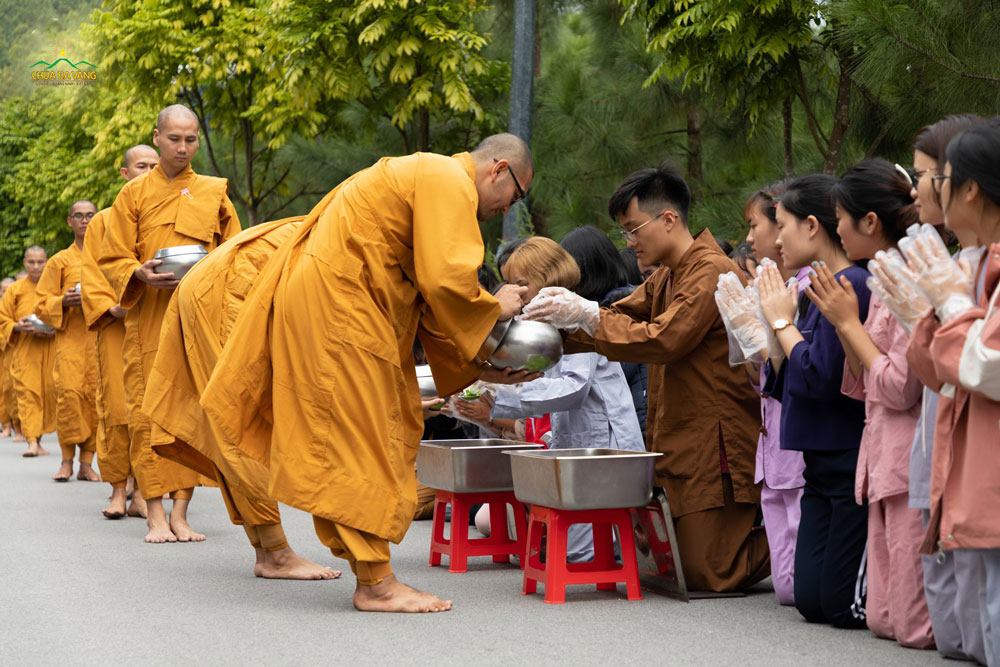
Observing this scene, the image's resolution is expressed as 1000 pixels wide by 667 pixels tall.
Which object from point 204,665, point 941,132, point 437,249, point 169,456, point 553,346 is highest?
point 941,132

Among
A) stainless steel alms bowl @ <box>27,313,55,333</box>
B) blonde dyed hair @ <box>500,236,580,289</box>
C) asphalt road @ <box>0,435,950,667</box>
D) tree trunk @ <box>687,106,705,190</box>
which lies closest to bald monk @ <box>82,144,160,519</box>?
asphalt road @ <box>0,435,950,667</box>

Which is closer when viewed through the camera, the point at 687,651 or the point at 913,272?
the point at 913,272

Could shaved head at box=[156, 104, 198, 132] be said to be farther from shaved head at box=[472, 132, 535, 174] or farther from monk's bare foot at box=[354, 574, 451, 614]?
monk's bare foot at box=[354, 574, 451, 614]

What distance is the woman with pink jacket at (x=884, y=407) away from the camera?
4.29 meters

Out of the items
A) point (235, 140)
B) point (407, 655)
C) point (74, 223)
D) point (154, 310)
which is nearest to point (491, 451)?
point (407, 655)

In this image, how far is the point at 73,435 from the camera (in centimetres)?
1074

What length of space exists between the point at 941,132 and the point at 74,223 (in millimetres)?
7572

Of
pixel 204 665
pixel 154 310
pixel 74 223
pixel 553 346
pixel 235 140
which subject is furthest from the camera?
pixel 235 140

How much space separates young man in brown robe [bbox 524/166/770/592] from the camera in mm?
5277

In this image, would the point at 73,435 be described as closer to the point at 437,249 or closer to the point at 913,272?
the point at 437,249

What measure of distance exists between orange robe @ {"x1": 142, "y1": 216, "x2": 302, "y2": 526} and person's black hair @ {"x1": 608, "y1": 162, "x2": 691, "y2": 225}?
1439 mm

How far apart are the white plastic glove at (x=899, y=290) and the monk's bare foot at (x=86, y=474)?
836cm

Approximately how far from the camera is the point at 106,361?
8.34 metres

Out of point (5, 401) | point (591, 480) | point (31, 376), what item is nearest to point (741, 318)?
point (591, 480)
